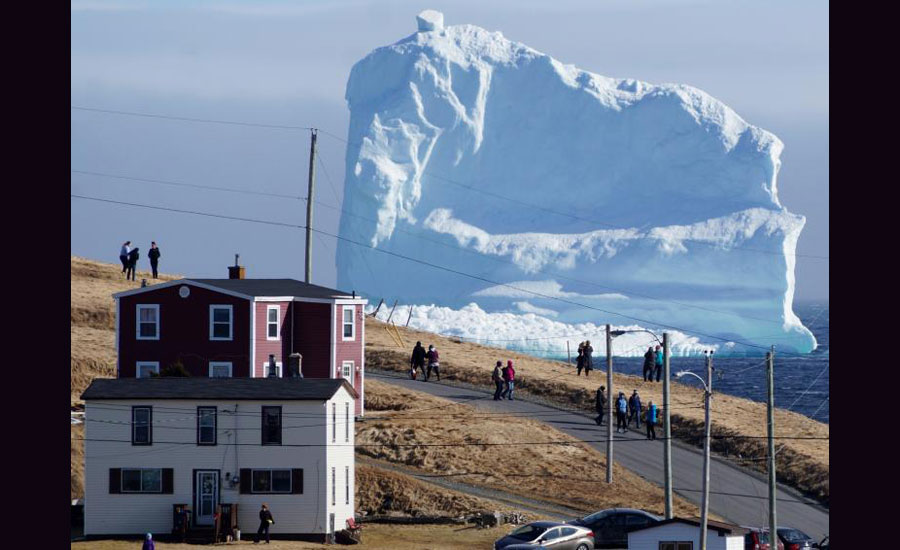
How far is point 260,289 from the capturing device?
6225cm

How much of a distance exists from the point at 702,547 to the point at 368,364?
36.3 metres

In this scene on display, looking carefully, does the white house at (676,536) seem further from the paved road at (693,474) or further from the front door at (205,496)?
the front door at (205,496)

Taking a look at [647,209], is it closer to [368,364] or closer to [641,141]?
[641,141]

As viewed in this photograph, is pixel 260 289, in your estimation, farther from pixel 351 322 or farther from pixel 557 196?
pixel 557 196

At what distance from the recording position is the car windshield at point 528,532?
4544 cm

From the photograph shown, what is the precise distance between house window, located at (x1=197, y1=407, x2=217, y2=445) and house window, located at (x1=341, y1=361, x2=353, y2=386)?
45.4 ft

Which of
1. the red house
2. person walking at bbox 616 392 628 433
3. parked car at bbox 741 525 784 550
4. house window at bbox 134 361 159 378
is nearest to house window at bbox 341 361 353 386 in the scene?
the red house

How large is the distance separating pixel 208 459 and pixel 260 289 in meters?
14.2

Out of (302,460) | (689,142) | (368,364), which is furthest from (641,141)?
(302,460)

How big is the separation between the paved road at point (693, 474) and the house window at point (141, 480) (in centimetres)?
1931

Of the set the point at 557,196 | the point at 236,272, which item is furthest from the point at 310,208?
the point at 557,196

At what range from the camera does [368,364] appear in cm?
7800

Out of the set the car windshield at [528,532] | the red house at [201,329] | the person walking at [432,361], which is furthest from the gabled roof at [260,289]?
the car windshield at [528,532]

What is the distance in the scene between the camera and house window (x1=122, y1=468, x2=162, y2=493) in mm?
48938
